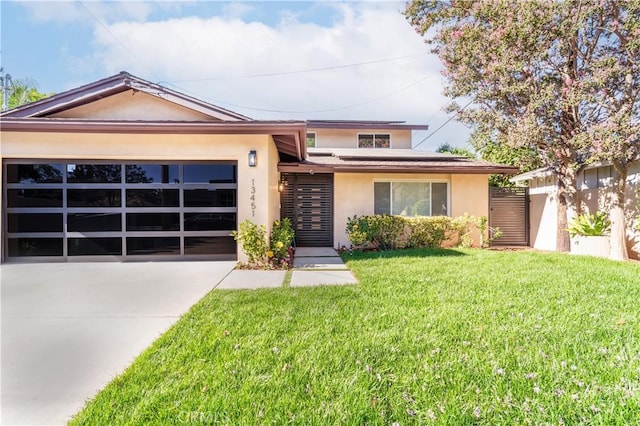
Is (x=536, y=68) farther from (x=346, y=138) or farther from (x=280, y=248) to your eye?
(x=346, y=138)

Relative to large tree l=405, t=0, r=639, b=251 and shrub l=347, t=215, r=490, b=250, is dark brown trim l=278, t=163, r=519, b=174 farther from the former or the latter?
shrub l=347, t=215, r=490, b=250

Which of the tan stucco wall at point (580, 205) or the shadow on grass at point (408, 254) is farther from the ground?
the tan stucco wall at point (580, 205)

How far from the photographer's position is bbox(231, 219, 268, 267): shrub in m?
6.79

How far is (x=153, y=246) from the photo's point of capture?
7.52 metres

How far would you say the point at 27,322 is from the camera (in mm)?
3689

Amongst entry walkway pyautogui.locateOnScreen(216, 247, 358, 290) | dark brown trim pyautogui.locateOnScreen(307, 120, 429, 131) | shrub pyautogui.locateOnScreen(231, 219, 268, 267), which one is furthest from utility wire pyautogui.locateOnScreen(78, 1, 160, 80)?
entry walkway pyautogui.locateOnScreen(216, 247, 358, 290)

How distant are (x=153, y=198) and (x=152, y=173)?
644 mm

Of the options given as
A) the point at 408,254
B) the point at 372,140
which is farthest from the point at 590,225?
the point at 372,140

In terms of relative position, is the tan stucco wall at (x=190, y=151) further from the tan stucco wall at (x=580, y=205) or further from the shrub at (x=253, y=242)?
the tan stucco wall at (x=580, y=205)

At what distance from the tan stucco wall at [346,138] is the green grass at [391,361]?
40.2 ft

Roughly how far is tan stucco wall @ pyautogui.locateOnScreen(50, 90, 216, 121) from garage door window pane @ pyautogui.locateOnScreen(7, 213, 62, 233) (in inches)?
114

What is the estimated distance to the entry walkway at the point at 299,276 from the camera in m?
5.37

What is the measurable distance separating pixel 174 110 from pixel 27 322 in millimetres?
6300

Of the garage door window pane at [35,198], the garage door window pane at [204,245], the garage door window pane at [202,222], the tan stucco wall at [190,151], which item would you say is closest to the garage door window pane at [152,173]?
the tan stucco wall at [190,151]
